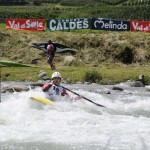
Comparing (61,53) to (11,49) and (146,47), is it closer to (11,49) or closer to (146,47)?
(11,49)

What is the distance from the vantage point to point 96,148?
11.4 meters

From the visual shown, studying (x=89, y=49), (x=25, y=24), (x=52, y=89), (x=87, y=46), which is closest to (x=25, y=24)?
(x=25, y=24)

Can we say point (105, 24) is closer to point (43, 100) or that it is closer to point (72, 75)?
point (72, 75)

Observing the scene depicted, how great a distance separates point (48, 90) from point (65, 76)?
8074mm

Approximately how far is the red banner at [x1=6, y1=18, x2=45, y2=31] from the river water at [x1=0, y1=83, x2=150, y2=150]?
56.1ft

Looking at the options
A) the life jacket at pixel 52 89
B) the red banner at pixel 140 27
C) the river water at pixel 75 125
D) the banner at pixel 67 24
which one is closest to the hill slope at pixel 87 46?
the banner at pixel 67 24

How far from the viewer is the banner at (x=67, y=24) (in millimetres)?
35500

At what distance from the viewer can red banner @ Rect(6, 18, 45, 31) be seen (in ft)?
116

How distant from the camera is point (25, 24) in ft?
117

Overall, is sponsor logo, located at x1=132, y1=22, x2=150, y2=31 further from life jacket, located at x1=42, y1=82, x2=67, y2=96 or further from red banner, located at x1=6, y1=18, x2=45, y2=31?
life jacket, located at x1=42, y1=82, x2=67, y2=96

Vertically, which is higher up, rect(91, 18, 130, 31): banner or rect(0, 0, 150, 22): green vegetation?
rect(91, 18, 130, 31): banner

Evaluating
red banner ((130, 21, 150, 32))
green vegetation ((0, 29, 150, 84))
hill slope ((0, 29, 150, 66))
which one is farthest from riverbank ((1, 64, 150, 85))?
red banner ((130, 21, 150, 32))

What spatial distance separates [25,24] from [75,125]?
22997 millimetres

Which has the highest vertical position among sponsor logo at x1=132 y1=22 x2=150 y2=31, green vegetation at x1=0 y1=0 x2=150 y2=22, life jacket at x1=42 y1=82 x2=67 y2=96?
life jacket at x1=42 y1=82 x2=67 y2=96
